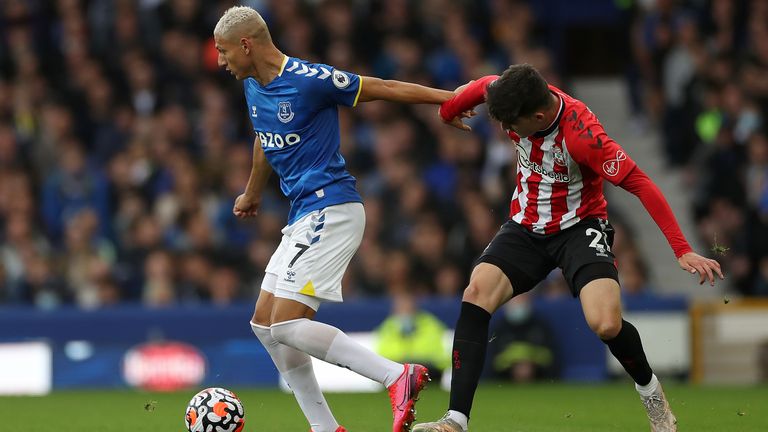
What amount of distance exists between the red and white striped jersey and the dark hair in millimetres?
238

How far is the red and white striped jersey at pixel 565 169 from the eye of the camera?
7.00m

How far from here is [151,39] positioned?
58.0ft

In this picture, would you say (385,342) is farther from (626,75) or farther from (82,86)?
(626,75)

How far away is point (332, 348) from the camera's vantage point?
279 inches

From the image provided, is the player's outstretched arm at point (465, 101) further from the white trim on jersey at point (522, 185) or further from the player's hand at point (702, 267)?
the player's hand at point (702, 267)

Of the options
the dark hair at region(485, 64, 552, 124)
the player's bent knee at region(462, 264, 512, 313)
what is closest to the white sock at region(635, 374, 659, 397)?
the player's bent knee at region(462, 264, 512, 313)

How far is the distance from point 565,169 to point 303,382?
5.75 ft

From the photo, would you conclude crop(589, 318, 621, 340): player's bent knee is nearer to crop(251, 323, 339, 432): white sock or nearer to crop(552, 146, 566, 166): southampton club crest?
crop(552, 146, 566, 166): southampton club crest

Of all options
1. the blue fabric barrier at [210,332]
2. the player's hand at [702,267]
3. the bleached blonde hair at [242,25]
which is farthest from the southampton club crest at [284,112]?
the blue fabric barrier at [210,332]

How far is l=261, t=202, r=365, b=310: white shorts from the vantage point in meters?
7.09

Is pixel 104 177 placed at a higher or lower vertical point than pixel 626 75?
lower

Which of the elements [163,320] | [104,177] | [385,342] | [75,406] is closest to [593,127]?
[75,406]

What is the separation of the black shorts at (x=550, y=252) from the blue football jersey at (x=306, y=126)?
32.9 inches

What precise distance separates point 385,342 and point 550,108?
664 centimetres
